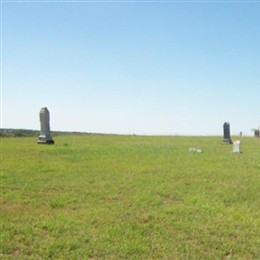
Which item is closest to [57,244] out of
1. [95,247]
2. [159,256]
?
[95,247]

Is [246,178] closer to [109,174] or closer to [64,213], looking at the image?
[109,174]

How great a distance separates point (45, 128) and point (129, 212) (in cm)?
1424

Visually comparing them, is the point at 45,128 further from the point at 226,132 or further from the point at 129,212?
the point at 129,212

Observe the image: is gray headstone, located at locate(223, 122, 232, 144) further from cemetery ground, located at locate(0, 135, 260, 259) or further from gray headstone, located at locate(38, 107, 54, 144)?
cemetery ground, located at locate(0, 135, 260, 259)

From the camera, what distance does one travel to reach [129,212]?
232 inches

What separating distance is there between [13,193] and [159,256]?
156 inches

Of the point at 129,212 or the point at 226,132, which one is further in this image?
the point at 226,132

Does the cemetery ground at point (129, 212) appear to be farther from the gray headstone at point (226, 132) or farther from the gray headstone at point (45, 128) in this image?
the gray headstone at point (226, 132)

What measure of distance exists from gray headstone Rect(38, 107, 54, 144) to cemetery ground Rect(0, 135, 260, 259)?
886 centimetres

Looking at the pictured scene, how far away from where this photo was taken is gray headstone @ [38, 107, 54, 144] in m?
19.0

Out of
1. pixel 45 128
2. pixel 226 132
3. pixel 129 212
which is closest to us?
pixel 129 212

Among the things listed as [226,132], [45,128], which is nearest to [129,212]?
[45,128]

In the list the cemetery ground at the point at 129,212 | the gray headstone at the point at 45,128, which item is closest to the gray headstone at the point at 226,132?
the gray headstone at the point at 45,128

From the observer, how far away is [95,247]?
444 centimetres
